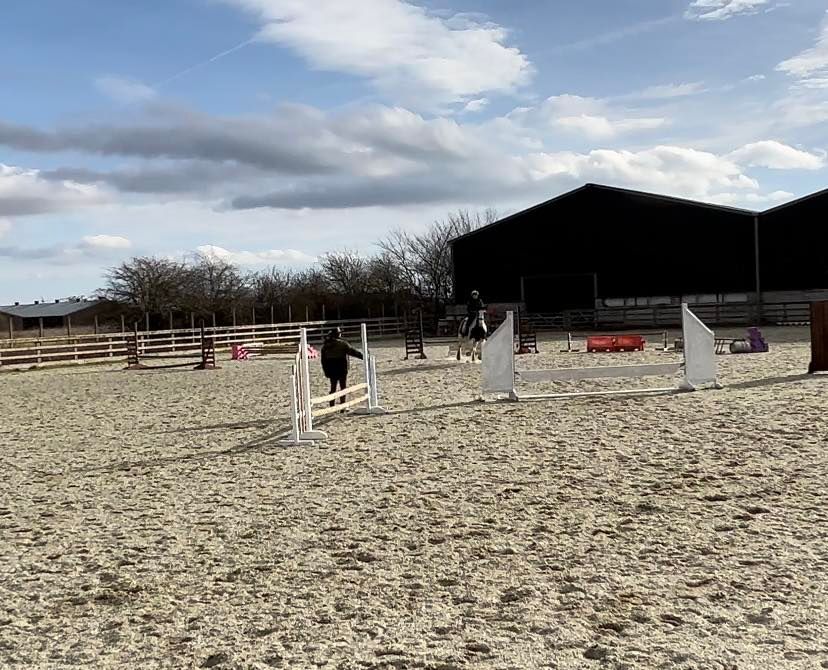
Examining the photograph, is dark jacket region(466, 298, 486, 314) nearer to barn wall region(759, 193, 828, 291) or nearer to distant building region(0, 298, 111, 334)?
barn wall region(759, 193, 828, 291)

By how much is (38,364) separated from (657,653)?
2761cm

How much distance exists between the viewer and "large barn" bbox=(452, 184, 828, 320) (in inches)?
1399

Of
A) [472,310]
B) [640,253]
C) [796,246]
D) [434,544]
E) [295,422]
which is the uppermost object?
[640,253]

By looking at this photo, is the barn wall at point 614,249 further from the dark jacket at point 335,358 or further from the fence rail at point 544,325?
the dark jacket at point 335,358

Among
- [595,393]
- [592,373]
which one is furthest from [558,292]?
[592,373]

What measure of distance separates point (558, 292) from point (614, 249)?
3.51 meters

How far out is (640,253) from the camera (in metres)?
38.1

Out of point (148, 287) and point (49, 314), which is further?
point (49, 314)

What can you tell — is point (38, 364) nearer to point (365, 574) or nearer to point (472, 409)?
point (472, 409)

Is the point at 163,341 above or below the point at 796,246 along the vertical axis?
below

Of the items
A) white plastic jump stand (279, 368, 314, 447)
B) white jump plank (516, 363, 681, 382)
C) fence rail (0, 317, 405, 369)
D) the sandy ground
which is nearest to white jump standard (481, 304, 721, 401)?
white jump plank (516, 363, 681, 382)

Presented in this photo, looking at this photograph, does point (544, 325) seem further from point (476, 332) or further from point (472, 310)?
point (472, 310)

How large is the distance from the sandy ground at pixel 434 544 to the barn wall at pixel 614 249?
27996 mm

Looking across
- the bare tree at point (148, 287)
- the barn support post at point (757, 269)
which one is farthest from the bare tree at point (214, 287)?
the barn support post at point (757, 269)
